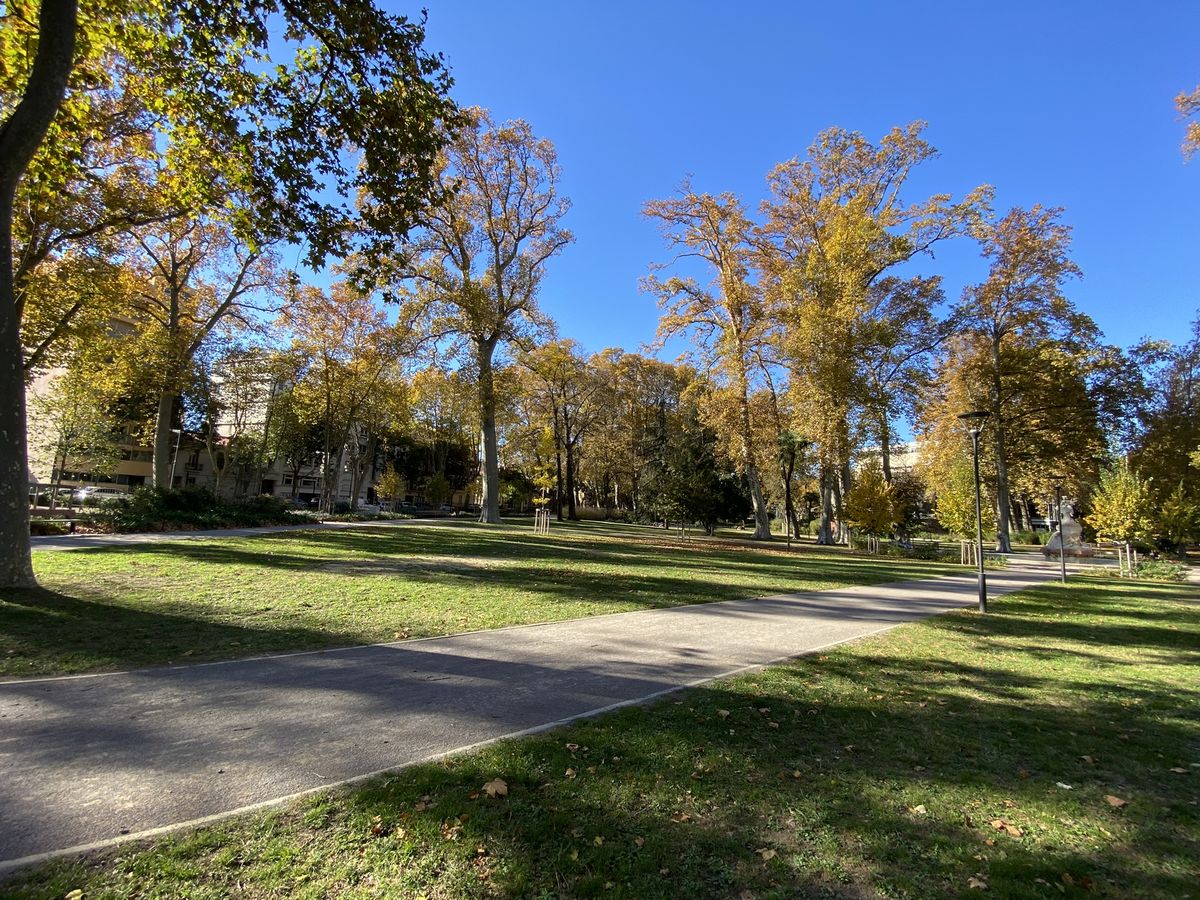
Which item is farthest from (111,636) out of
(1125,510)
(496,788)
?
(1125,510)

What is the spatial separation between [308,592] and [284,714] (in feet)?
18.1

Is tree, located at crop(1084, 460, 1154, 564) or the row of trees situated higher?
the row of trees

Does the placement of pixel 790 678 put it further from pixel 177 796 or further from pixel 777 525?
pixel 777 525

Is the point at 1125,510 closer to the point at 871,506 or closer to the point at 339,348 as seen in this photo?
the point at 871,506

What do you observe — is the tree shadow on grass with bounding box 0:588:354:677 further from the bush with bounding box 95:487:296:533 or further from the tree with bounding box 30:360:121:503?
the tree with bounding box 30:360:121:503

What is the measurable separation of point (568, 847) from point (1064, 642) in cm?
956

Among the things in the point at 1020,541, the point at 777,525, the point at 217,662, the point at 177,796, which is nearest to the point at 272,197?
the point at 217,662

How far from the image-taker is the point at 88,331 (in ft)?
61.0

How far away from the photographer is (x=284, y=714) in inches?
176

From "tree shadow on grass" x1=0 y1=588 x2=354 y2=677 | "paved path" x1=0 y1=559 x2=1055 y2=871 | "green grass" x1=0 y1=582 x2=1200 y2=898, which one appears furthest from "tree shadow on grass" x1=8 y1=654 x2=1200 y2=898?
"tree shadow on grass" x1=0 y1=588 x2=354 y2=677

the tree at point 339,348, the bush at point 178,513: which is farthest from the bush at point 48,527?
the tree at point 339,348

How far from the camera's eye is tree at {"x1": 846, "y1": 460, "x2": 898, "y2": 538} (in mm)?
25266

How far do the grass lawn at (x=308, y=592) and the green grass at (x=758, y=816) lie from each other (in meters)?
3.81

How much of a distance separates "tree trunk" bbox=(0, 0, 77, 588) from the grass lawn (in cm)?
86
